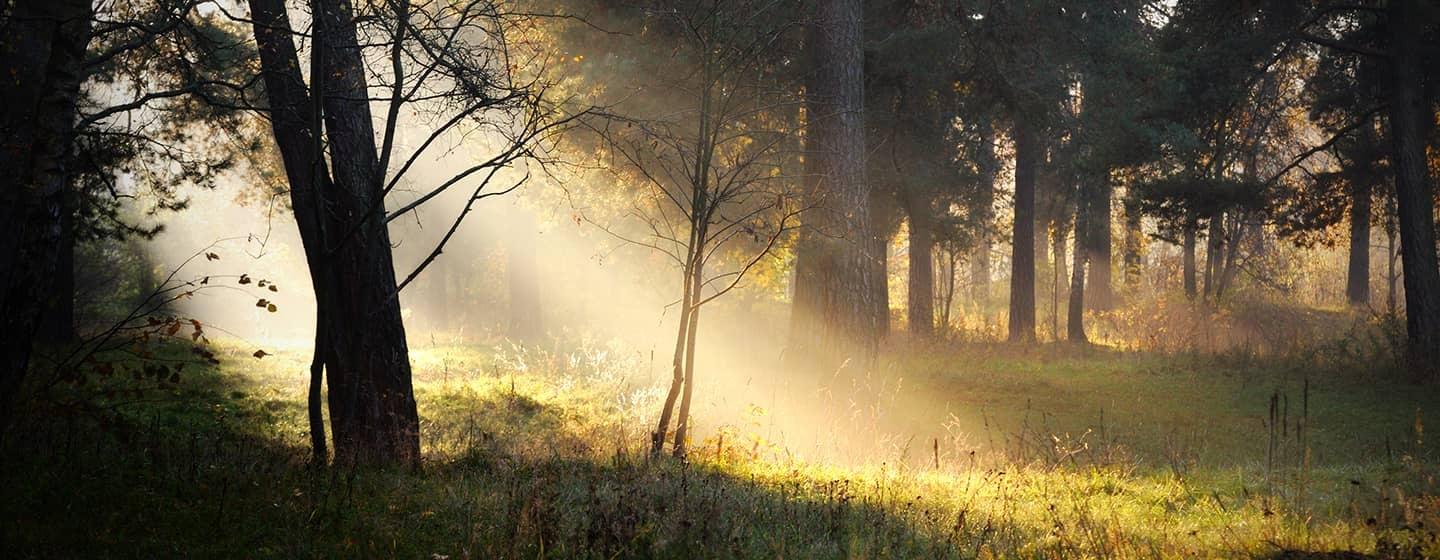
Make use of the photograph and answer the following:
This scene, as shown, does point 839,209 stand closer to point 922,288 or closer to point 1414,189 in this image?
point 1414,189

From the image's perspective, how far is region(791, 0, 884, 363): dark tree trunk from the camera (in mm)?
12445

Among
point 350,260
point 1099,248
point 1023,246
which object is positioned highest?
point 1099,248

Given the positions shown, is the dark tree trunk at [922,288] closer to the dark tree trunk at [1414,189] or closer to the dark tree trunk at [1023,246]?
the dark tree trunk at [1023,246]

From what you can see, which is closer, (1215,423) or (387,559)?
(387,559)

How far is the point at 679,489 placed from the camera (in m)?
6.34

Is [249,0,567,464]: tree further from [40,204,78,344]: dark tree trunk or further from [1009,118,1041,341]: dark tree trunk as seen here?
[1009,118,1041,341]: dark tree trunk

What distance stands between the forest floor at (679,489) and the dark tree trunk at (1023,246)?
9.02m

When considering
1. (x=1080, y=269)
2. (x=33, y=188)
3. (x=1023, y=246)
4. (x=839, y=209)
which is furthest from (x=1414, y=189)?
(x=33, y=188)

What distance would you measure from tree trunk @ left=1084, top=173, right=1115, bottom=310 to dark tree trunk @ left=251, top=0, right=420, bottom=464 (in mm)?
21619

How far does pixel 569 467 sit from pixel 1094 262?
23825 millimetres

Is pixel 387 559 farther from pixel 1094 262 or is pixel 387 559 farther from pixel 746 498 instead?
pixel 1094 262

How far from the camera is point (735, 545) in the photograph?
4.76 m

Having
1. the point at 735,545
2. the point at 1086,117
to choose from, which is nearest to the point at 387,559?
the point at 735,545

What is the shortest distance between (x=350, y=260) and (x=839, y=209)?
6692 millimetres
